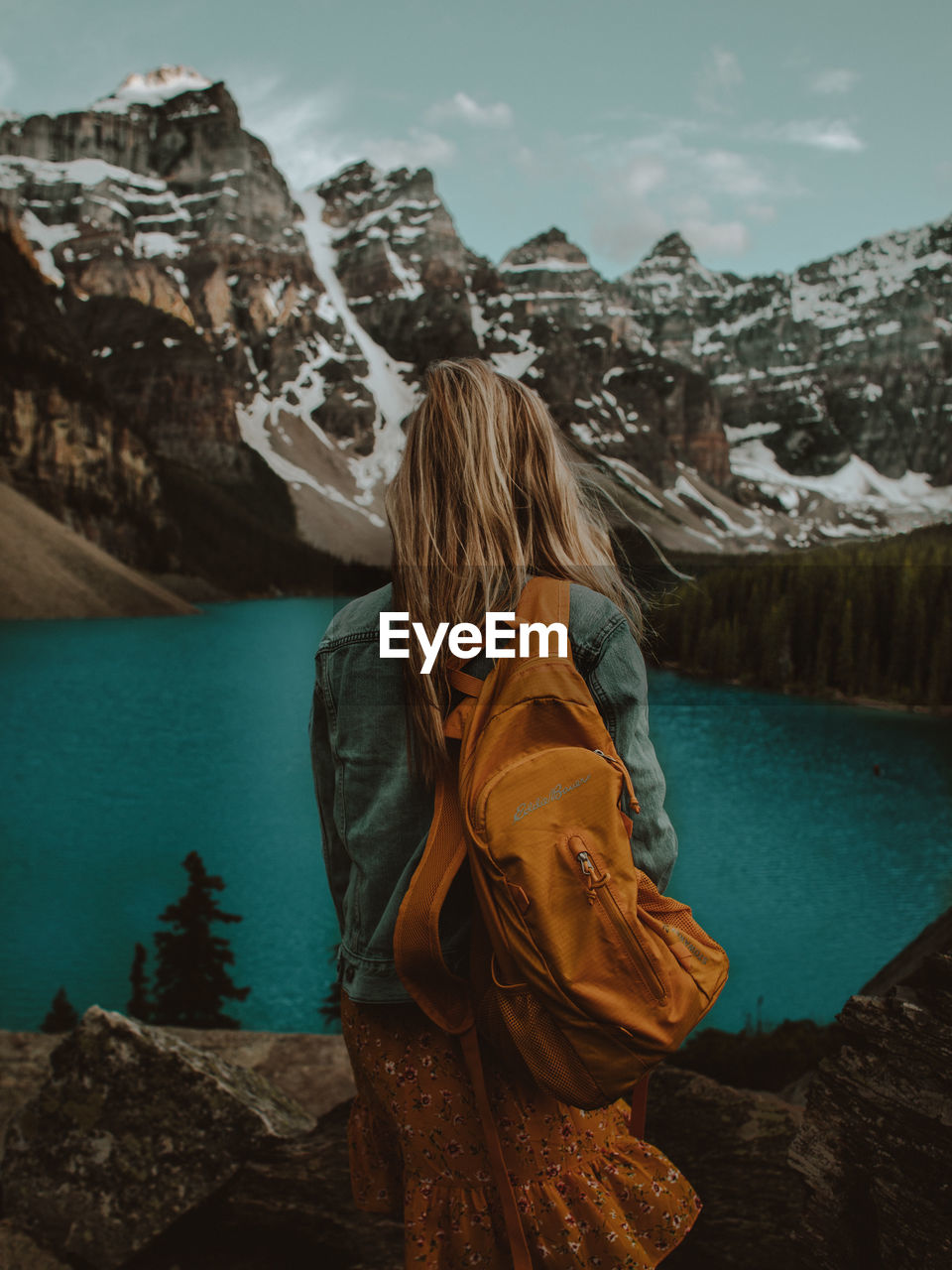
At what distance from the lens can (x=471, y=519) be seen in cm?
136

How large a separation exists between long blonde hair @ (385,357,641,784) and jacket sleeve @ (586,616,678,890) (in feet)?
0.44

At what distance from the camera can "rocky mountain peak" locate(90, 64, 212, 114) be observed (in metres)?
150

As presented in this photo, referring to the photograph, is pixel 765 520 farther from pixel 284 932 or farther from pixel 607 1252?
pixel 607 1252

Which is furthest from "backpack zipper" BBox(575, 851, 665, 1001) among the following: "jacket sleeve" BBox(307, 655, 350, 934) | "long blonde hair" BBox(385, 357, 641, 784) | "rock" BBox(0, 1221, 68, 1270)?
"rock" BBox(0, 1221, 68, 1270)

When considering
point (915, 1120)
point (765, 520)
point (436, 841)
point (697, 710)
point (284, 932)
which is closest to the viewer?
point (436, 841)

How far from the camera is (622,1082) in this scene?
46.1 inches

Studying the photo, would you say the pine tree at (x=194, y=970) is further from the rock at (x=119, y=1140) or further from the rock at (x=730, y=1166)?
the rock at (x=730, y=1166)

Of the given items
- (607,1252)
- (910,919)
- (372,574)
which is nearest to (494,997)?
(607,1252)

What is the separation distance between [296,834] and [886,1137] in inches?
777

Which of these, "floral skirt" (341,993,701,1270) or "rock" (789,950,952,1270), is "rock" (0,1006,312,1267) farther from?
"floral skirt" (341,993,701,1270)

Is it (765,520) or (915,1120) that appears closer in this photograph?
(915,1120)

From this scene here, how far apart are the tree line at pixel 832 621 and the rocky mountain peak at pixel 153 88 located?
169 meters

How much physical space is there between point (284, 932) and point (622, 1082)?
1639 cm

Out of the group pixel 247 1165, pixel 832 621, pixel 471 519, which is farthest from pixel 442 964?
pixel 832 621
